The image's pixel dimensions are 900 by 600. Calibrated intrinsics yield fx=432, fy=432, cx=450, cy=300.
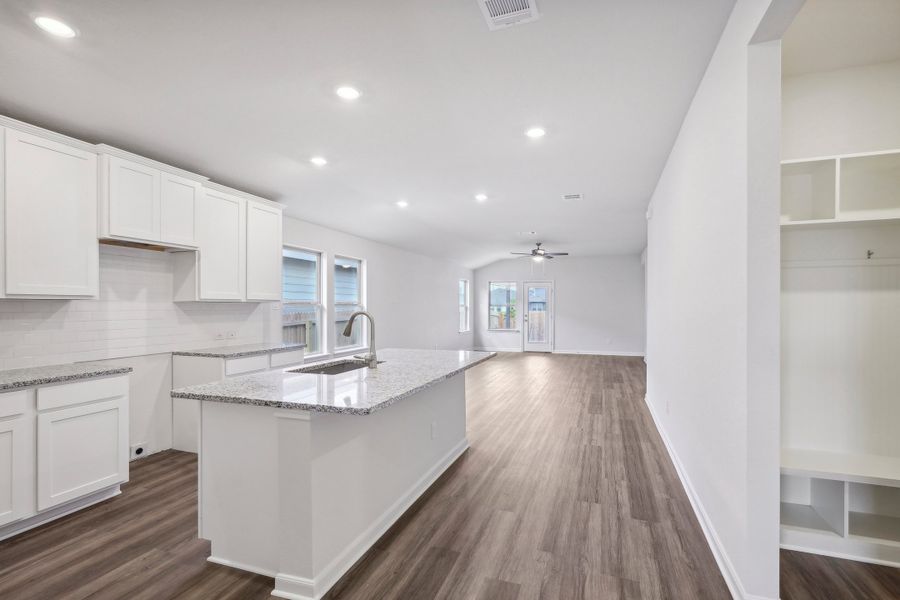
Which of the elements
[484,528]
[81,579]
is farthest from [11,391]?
[484,528]

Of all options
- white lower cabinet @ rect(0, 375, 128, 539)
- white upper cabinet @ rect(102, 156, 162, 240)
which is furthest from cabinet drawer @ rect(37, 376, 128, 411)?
white upper cabinet @ rect(102, 156, 162, 240)

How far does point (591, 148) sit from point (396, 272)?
501 centimetres

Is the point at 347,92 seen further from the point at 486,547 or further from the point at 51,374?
the point at 486,547

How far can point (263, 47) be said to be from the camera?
2158mm

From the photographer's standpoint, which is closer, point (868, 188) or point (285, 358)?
point (868, 188)

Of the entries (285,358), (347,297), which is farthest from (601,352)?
(285,358)

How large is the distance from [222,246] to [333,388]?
263 centimetres

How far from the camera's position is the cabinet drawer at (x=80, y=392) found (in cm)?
256

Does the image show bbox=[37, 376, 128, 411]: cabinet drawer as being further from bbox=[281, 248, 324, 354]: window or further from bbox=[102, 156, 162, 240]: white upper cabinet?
bbox=[281, 248, 324, 354]: window

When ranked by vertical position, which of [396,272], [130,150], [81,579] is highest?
[130,150]

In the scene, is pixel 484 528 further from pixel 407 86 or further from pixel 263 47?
pixel 263 47

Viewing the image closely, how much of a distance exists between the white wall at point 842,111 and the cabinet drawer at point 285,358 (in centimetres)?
429

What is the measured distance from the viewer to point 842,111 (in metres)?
2.24

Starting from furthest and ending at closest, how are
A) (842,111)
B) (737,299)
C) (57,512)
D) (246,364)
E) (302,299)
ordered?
(302,299)
(246,364)
(57,512)
(842,111)
(737,299)
